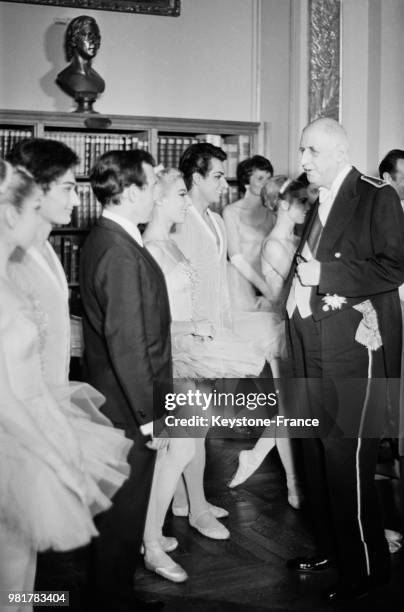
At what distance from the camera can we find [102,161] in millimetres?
2523

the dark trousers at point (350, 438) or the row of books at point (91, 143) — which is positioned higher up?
the row of books at point (91, 143)

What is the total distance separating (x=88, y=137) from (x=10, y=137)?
21.4 inches

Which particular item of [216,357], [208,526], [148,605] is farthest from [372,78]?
[148,605]

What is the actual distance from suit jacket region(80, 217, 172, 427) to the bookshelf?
300 cm

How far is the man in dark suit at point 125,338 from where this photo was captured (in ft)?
7.79

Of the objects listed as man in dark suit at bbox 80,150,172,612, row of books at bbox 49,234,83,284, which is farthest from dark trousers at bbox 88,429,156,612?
row of books at bbox 49,234,83,284

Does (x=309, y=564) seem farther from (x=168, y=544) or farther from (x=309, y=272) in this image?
(x=309, y=272)

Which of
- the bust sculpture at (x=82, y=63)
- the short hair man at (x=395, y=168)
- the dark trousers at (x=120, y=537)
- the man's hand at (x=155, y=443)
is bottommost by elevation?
the dark trousers at (x=120, y=537)

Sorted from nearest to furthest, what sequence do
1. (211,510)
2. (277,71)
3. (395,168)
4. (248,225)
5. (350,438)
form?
(350,438) → (211,510) → (395,168) → (248,225) → (277,71)

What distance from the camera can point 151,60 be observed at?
240 inches

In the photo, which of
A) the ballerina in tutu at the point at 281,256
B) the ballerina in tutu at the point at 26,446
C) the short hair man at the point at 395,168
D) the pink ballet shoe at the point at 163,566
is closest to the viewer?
the ballerina in tutu at the point at 26,446

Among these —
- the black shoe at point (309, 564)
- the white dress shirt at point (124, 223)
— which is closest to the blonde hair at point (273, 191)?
the white dress shirt at point (124, 223)

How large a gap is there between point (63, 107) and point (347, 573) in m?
4.16

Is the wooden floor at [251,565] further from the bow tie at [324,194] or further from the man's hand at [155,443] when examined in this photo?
the bow tie at [324,194]
